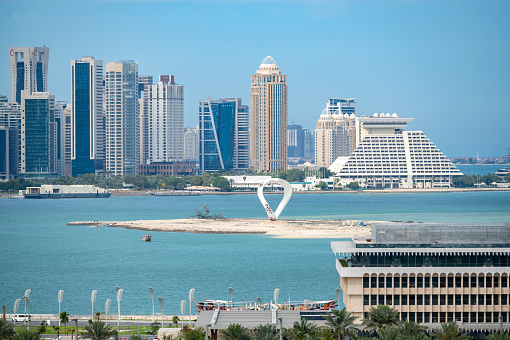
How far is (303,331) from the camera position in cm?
4328

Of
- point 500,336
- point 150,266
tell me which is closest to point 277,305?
point 500,336

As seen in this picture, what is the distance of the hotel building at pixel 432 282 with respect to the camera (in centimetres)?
4703

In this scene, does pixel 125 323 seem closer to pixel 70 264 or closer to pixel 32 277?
pixel 32 277

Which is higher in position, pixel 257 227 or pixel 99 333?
pixel 99 333

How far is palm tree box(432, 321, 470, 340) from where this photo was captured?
42688mm

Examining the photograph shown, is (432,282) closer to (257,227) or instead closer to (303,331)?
(303,331)

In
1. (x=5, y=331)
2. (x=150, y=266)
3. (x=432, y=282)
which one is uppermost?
(x=432, y=282)

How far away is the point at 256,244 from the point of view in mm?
124562

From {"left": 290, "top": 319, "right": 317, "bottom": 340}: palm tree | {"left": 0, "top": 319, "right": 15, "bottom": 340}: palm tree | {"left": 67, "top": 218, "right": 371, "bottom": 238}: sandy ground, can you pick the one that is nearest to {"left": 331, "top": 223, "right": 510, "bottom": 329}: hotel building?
{"left": 290, "top": 319, "right": 317, "bottom": 340}: palm tree

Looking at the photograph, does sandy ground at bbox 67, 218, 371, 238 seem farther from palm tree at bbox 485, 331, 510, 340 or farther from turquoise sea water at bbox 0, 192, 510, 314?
palm tree at bbox 485, 331, 510, 340

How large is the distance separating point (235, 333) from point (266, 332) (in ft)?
4.77

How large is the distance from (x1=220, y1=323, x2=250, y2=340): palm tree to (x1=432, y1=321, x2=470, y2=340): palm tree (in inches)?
343

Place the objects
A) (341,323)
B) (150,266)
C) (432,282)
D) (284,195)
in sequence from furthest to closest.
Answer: (284,195) < (150,266) < (432,282) < (341,323)

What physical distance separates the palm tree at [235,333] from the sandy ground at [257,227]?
270ft
